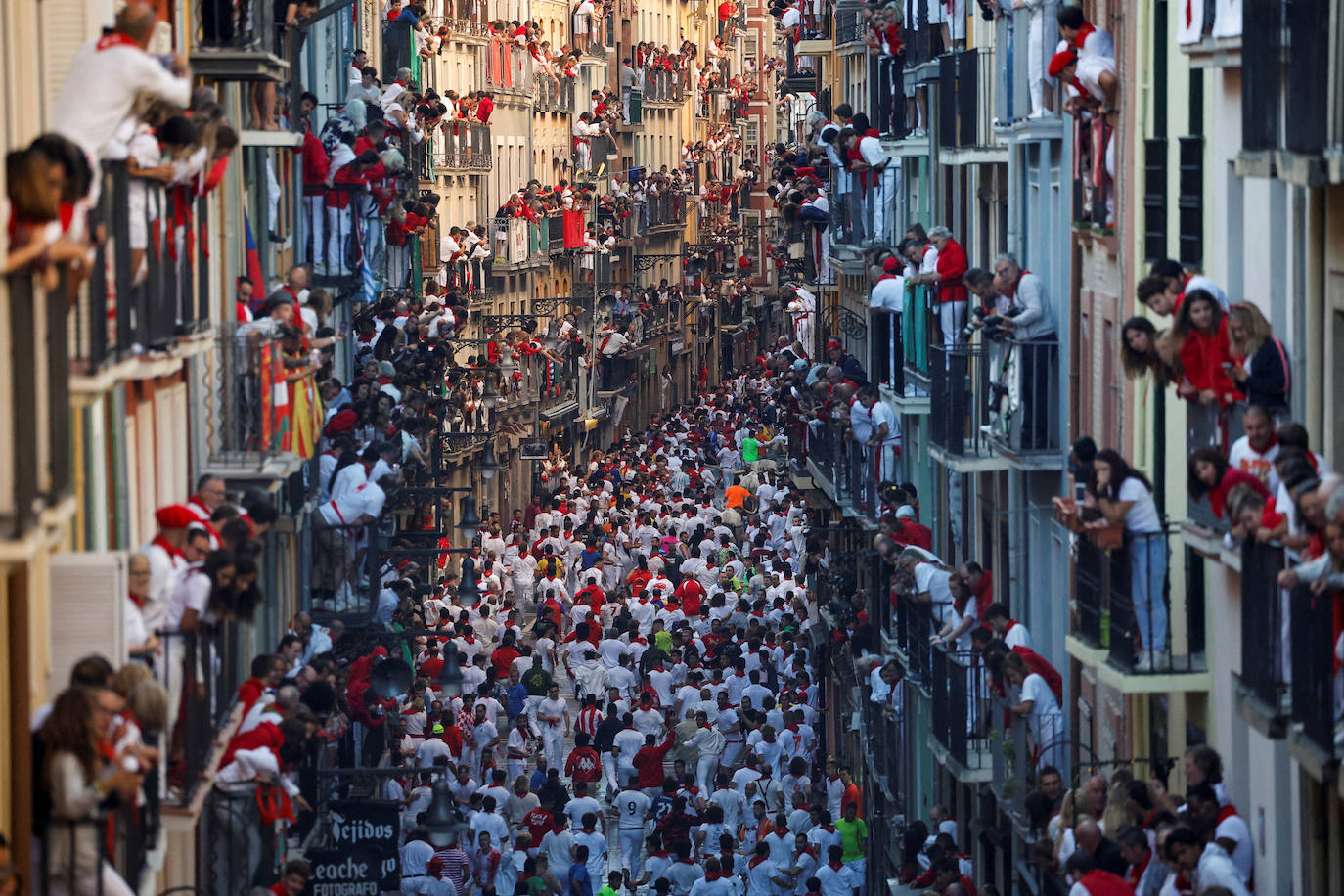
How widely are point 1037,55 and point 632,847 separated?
10.4 m

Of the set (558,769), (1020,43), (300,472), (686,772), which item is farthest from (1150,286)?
(558,769)

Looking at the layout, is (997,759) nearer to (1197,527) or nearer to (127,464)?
(1197,527)

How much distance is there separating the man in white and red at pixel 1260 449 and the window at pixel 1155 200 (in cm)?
552

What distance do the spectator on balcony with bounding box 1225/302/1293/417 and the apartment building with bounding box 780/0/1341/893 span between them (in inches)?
14.7

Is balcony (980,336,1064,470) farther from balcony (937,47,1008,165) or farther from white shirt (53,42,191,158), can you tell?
white shirt (53,42,191,158)

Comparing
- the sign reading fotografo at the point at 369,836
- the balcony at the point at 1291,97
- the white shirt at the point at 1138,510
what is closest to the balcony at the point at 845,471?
the sign reading fotografo at the point at 369,836

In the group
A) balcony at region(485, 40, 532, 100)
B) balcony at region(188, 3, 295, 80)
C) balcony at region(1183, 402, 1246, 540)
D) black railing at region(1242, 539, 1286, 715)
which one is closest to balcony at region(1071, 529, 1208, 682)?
balcony at region(1183, 402, 1246, 540)

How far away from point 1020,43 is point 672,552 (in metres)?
21.6

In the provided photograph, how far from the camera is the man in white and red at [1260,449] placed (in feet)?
51.8

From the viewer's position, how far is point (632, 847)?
31594mm

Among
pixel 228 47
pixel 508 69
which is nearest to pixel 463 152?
pixel 508 69

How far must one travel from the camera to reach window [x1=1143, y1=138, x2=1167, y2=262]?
21922mm

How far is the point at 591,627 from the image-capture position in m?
38.5

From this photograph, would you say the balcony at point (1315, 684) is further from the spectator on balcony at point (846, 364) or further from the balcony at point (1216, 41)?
the spectator on balcony at point (846, 364)
